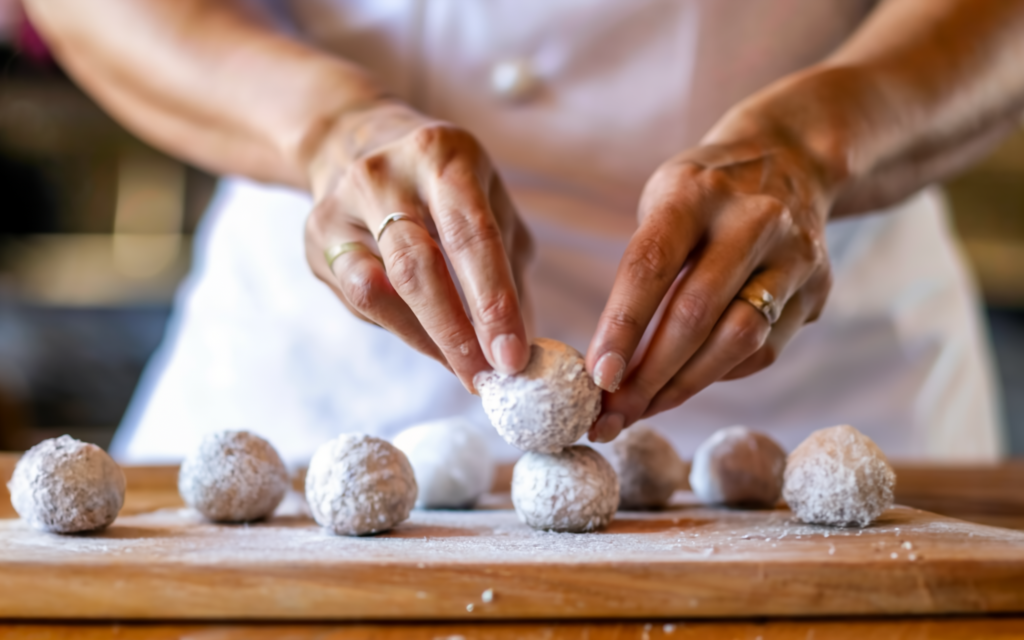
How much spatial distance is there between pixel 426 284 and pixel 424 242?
0.04 m

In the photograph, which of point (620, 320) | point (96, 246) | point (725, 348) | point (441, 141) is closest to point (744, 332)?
point (725, 348)

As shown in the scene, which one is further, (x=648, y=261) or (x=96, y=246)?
(x=96, y=246)

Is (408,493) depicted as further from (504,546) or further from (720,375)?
(720,375)

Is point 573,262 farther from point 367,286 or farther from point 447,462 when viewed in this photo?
point 367,286

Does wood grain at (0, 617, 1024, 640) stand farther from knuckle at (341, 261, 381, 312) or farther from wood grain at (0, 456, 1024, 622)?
knuckle at (341, 261, 381, 312)

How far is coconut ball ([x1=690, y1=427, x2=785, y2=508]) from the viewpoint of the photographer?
1047 millimetres

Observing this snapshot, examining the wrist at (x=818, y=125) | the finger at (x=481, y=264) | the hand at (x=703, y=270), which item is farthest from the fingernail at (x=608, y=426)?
the wrist at (x=818, y=125)

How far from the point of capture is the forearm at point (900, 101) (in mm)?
969

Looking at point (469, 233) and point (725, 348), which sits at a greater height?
point (469, 233)

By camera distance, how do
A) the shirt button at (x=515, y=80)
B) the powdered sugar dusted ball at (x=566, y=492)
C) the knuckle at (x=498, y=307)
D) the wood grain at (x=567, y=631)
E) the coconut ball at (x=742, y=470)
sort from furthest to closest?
the shirt button at (x=515, y=80) < the coconut ball at (x=742, y=470) < the powdered sugar dusted ball at (x=566, y=492) < the knuckle at (x=498, y=307) < the wood grain at (x=567, y=631)

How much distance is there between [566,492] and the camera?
0.88 meters

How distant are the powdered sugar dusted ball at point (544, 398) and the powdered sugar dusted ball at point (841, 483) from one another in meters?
0.23

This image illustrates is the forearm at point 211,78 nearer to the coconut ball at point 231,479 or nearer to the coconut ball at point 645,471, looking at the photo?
the coconut ball at point 231,479

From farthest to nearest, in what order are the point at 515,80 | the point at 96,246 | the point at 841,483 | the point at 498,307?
the point at 96,246, the point at 515,80, the point at 841,483, the point at 498,307
